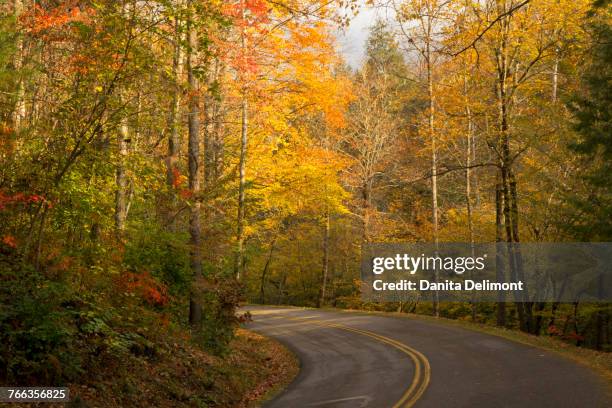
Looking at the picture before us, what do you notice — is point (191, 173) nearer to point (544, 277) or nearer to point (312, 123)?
point (544, 277)

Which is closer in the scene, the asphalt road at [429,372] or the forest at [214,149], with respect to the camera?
the forest at [214,149]

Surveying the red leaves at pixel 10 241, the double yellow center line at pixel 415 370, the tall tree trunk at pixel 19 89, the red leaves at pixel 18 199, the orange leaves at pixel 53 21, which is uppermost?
the orange leaves at pixel 53 21

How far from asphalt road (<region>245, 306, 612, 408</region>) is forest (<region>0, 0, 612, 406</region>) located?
3536 millimetres

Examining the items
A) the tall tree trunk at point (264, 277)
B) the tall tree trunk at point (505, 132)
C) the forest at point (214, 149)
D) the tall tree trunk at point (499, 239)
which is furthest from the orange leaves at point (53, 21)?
the tall tree trunk at point (264, 277)

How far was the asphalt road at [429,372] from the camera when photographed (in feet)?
38.6

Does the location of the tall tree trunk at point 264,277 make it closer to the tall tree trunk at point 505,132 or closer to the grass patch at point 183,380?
the tall tree trunk at point 505,132

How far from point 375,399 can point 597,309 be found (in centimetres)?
1277

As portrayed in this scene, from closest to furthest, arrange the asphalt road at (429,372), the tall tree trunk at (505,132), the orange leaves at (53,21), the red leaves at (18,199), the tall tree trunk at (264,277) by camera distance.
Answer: the red leaves at (18,199) → the asphalt road at (429,372) → the orange leaves at (53,21) → the tall tree trunk at (505,132) → the tall tree trunk at (264,277)

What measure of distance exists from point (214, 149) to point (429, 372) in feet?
54.8

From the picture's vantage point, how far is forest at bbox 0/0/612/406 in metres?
10.7

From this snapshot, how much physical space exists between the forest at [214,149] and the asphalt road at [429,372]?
354 cm

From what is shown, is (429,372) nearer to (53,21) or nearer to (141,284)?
(141,284)

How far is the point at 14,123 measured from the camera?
37.7 feet

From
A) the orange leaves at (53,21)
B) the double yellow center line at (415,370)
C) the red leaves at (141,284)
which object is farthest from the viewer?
the red leaves at (141,284)
